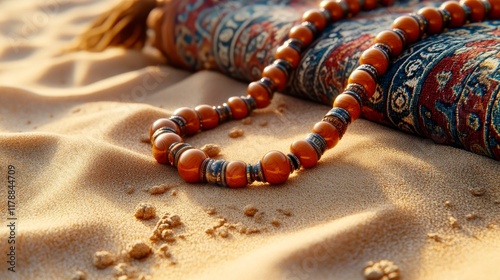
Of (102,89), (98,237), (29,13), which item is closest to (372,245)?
(98,237)

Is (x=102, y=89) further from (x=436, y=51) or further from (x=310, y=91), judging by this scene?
(x=436, y=51)

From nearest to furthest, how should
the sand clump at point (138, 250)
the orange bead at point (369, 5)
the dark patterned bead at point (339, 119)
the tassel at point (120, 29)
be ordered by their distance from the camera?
the sand clump at point (138, 250) < the dark patterned bead at point (339, 119) < the orange bead at point (369, 5) < the tassel at point (120, 29)

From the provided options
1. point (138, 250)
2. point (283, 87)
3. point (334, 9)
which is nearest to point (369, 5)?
point (334, 9)

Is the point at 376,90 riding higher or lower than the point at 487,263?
higher

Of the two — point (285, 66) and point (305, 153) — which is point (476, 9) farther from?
point (305, 153)

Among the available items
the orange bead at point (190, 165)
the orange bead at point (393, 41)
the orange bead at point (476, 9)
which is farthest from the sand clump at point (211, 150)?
the orange bead at point (476, 9)

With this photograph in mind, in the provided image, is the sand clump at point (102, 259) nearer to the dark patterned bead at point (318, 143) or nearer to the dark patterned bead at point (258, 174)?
the dark patterned bead at point (258, 174)

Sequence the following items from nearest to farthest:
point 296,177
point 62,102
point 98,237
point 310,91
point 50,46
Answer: point 98,237 < point 296,177 < point 310,91 < point 62,102 < point 50,46
